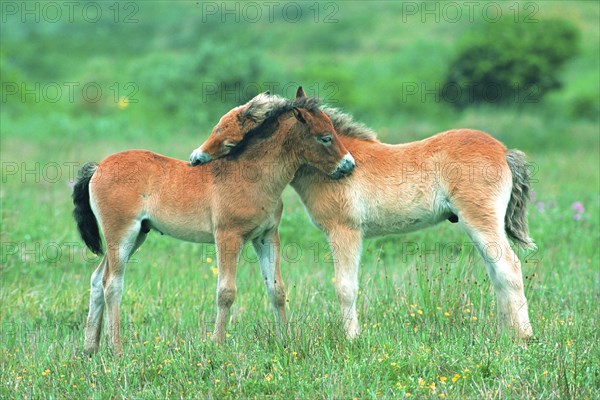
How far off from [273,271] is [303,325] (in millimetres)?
627

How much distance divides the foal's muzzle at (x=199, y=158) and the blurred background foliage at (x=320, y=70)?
306 inches

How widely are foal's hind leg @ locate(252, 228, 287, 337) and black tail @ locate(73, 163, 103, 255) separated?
1518 mm

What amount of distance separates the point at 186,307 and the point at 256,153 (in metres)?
1.92

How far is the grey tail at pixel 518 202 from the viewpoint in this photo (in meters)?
7.12

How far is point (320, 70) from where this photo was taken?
27281mm

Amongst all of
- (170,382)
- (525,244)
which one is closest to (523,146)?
(525,244)

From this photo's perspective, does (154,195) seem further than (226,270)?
Yes

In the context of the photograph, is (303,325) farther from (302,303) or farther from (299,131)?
(299,131)

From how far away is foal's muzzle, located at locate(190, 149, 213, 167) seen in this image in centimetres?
672

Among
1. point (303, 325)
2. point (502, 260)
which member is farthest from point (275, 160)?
point (502, 260)

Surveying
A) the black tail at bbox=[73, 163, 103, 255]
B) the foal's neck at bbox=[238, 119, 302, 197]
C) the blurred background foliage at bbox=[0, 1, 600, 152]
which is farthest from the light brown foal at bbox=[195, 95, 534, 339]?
the blurred background foliage at bbox=[0, 1, 600, 152]

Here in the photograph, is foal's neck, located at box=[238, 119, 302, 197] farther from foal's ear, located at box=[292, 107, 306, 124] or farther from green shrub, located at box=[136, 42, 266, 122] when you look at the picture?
green shrub, located at box=[136, 42, 266, 122]

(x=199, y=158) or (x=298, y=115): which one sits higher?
(x=298, y=115)

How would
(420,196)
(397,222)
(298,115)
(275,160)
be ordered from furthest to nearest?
(397,222) → (420,196) → (275,160) → (298,115)
